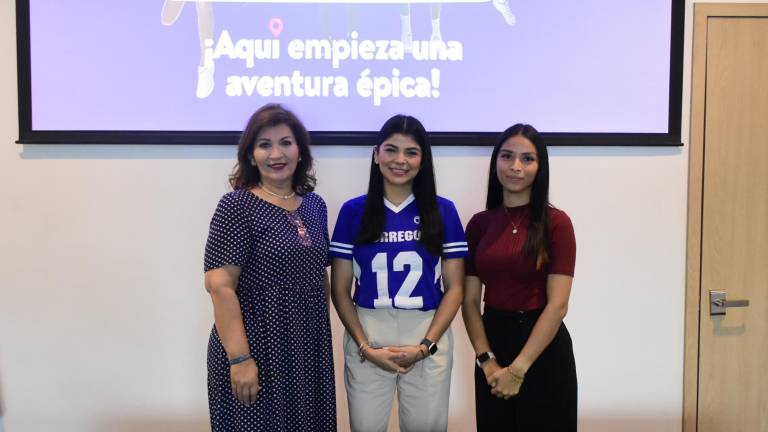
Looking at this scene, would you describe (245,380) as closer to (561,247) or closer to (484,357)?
(484,357)

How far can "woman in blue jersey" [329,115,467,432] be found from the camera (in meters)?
1.60

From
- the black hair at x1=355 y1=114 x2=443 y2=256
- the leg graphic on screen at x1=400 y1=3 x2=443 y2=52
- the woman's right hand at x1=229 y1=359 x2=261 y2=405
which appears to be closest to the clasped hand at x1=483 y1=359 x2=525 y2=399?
the black hair at x1=355 y1=114 x2=443 y2=256

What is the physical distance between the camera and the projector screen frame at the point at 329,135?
2.04 m

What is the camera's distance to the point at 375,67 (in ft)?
6.86

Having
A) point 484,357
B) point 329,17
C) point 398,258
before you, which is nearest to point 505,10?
point 329,17

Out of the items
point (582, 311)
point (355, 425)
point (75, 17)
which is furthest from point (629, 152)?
point (75, 17)

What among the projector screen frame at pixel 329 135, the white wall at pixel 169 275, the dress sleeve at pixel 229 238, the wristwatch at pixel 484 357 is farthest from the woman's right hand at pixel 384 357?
the projector screen frame at pixel 329 135

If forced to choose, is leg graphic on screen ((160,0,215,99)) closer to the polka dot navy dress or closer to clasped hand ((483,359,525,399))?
the polka dot navy dress

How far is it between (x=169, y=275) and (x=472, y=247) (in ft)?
4.33

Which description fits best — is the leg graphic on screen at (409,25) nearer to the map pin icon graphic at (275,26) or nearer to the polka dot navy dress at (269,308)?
the map pin icon graphic at (275,26)

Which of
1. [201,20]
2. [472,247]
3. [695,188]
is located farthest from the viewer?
[695,188]

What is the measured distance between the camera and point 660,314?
222cm

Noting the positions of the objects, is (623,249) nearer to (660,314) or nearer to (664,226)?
(664,226)

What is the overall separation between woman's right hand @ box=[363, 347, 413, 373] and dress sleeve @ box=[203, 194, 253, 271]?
491 mm
